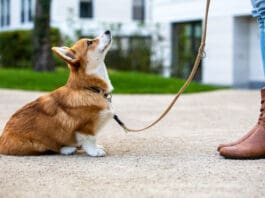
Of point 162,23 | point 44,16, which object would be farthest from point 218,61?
point 44,16

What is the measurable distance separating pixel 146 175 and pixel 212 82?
44.4 ft

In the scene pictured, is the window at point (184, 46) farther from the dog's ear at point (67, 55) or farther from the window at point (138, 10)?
the dog's ear at point (67, 55)

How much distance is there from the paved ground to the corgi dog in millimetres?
111

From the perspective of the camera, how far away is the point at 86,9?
97.3 feet

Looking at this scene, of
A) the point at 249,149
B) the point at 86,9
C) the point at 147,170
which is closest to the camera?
the point at 147,170

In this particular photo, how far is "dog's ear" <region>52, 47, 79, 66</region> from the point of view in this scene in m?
4.23

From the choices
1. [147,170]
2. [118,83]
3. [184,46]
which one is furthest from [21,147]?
[184,46]

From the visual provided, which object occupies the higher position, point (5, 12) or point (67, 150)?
point (5, 12)

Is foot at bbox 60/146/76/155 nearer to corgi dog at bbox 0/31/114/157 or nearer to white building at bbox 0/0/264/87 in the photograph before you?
corgi dog at bbox 0/31/114/157

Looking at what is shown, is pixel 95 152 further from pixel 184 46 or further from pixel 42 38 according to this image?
pixel 184 46

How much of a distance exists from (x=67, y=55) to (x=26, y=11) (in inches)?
1083

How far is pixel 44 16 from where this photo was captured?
49.1 ft

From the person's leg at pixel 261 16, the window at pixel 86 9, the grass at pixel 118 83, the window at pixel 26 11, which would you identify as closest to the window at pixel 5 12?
the window at pixel 26 11

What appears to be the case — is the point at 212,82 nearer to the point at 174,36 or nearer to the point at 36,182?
the point at 174,36
